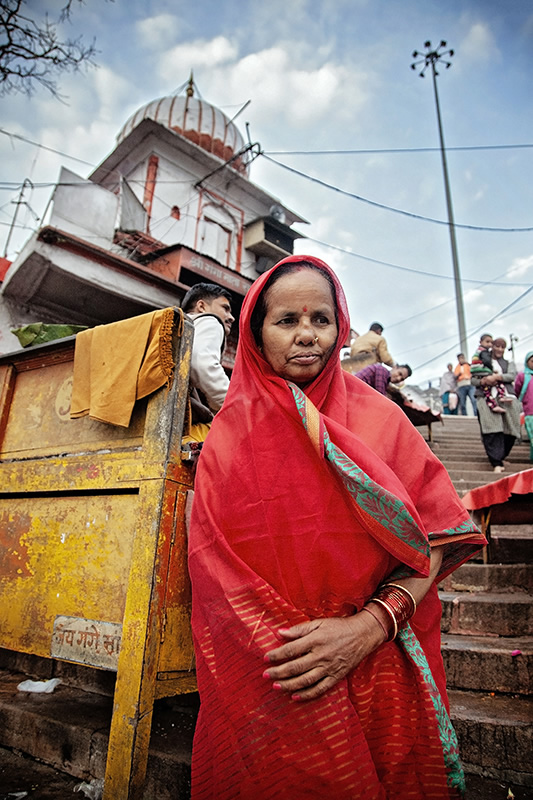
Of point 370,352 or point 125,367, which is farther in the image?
point 370,352

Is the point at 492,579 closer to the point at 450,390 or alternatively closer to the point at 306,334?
the point at 306,334

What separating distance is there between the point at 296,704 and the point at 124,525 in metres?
1.00

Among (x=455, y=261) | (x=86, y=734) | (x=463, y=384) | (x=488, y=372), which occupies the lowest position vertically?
(x=86, y=734)

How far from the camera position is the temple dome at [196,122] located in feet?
49.2

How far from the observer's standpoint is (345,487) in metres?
1.25

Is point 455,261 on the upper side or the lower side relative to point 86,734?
upper

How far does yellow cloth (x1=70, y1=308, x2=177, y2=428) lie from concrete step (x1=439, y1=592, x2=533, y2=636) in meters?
2.29

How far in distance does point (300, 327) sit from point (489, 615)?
2.34 metres

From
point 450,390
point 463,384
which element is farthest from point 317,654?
point 450,390

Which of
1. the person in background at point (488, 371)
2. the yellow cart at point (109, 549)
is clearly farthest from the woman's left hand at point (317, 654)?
the person in background at point (488, 371)

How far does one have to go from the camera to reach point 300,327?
150cm

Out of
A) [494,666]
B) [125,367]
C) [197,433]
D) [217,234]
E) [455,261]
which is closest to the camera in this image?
[125,367]

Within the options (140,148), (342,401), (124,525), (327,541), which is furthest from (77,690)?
(140,148)

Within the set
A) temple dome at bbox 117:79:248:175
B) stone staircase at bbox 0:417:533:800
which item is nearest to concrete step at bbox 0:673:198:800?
stone staircase at bbox 0:417:533:800
